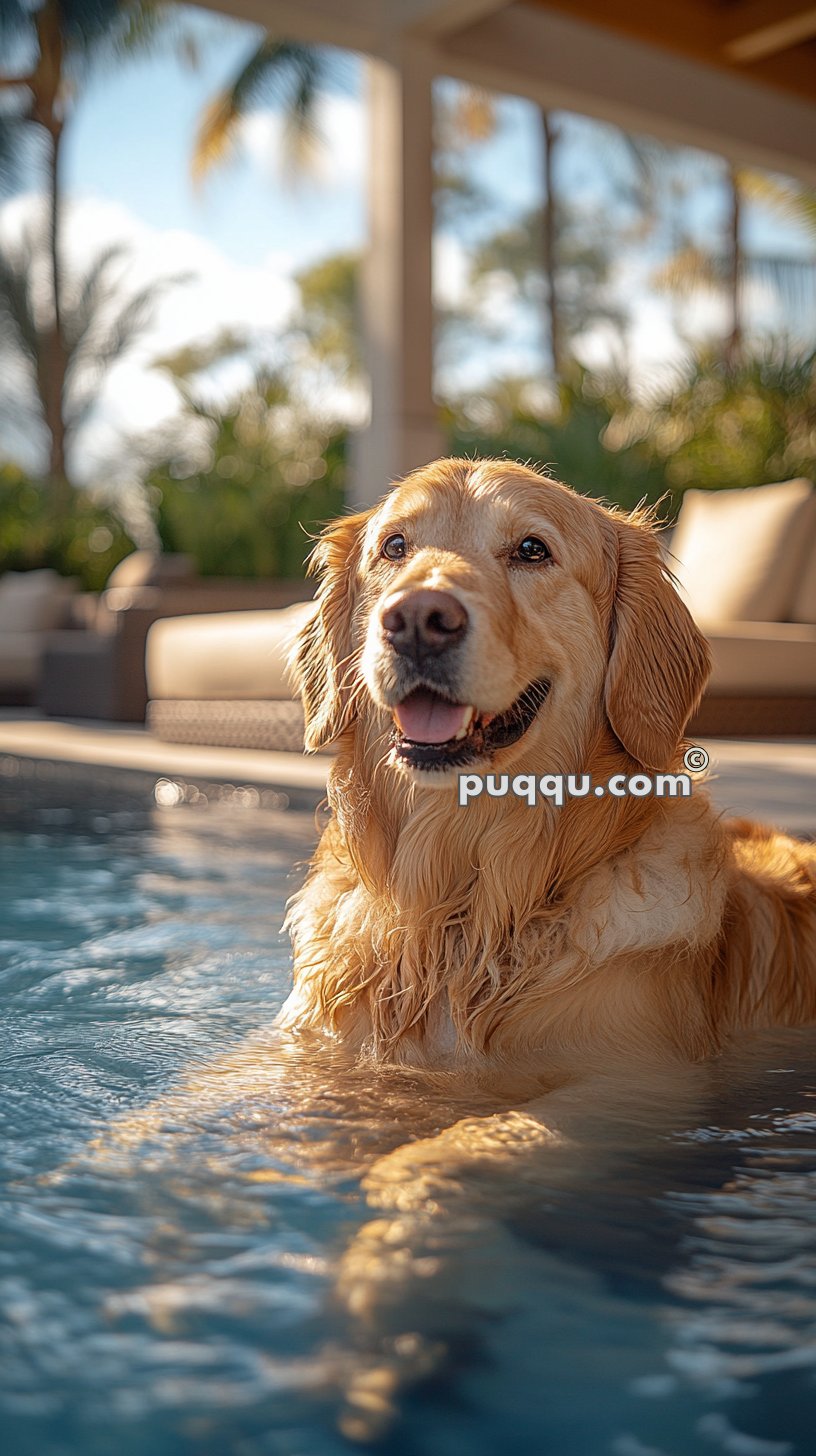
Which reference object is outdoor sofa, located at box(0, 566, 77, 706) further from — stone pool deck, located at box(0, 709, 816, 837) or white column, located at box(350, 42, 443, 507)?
white column, located at box(350, 42, 443, 507)

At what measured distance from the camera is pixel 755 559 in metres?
6.37

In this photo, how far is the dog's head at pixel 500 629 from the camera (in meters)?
1.79

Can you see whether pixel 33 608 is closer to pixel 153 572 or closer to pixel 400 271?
pixel 153 572

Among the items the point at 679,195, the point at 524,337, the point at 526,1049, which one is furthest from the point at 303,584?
the point at 524,337

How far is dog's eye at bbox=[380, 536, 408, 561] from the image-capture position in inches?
80.7

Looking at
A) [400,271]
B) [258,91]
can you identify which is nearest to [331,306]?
[258,91]

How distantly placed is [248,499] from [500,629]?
9720 mm

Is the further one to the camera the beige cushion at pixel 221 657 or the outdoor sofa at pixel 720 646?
the beige cushion at pixel 221 657

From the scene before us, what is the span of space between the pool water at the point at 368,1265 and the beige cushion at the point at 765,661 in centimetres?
364

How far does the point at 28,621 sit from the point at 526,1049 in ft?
36.1

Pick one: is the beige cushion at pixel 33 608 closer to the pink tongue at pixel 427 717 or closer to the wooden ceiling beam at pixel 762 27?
the wooden ceiling beam at pixel 762 27

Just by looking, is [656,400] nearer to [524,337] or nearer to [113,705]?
[113,705]

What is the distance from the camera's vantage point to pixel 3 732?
8.05 meters

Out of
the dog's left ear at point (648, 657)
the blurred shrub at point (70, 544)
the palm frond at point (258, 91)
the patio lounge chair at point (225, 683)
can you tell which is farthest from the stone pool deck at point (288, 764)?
the palm frond at point (258, 91)
